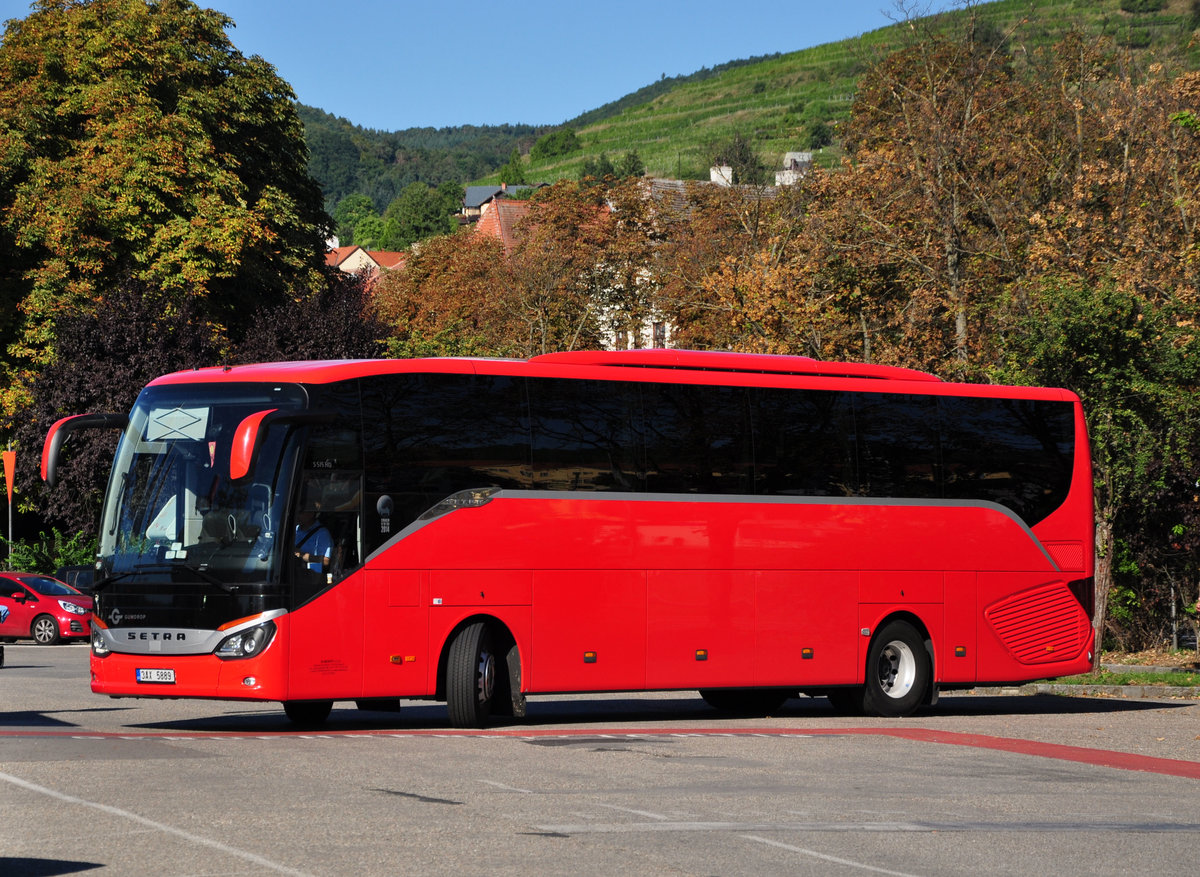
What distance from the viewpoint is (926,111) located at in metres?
40.3

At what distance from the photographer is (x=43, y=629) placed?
3844 centimetres

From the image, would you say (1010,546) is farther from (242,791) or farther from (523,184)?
(523,184)

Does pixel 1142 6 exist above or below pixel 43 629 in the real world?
above

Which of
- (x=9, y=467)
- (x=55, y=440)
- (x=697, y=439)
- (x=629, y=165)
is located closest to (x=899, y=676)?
(x=697, y=439)

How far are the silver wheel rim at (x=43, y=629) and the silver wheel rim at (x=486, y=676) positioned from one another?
25.0 meters

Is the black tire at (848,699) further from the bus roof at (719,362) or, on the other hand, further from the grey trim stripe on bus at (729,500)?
Result: the bus roof at (719,362)

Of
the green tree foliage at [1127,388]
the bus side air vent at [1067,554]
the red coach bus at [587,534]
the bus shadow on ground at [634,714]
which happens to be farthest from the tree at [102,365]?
the bus side air vent at [1067,554]

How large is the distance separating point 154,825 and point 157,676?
5.98 metres

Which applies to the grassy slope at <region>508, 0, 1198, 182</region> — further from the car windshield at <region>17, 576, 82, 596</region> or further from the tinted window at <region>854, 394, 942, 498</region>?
the tinted window at <region>854, 394, 942, 498</region>

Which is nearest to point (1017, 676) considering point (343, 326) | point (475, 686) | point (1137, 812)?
point (475, 686)

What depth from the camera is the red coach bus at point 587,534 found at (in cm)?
1519

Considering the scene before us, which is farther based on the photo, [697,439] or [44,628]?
[44,628]

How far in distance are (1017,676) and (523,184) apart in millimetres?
179865

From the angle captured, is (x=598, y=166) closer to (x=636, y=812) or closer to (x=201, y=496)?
(x=201, y=496)
